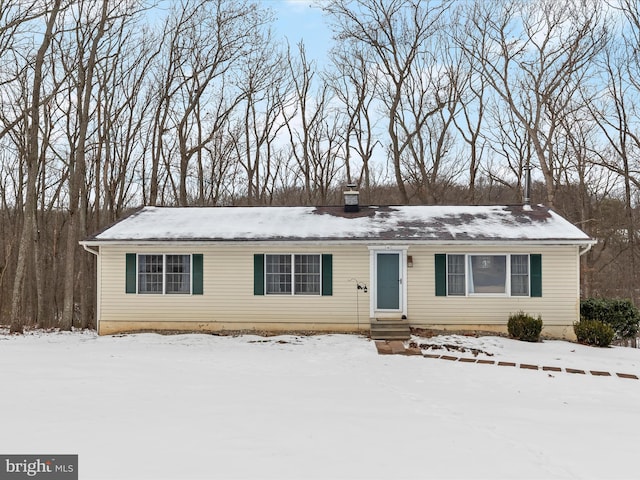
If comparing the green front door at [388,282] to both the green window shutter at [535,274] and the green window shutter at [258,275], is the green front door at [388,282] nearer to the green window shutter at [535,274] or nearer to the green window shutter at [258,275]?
the green window shutter at [258,275]

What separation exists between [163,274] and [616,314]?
13.0 metres

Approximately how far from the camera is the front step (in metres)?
11.8

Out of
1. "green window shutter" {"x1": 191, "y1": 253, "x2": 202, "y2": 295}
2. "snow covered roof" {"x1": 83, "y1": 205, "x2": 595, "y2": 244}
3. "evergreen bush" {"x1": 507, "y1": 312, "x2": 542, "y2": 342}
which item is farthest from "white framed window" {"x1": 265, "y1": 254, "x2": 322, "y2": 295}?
"evergreen bush" {"x1": 507, "y1": 312, "x2": 542, "y2": 342}

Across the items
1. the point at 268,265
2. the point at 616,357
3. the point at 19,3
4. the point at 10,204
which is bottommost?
the point at 616,357

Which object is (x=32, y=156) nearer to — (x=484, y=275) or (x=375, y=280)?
(x=375, y=280)

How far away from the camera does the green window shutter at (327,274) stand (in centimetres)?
1267

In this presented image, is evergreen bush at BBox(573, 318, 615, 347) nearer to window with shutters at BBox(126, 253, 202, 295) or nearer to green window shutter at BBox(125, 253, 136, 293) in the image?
window with shutters at BBox(126, 253, 202, 295)

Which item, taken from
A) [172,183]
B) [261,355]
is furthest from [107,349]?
[172,183]

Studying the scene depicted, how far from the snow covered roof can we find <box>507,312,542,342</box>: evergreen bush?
82.6 inches

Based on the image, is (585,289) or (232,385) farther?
(585,289)

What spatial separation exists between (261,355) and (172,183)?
56.3ft

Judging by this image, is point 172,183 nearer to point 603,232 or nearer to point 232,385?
point 232,385

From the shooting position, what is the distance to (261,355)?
10273 mm

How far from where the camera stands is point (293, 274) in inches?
504
